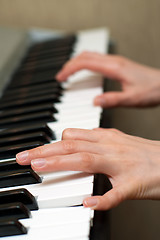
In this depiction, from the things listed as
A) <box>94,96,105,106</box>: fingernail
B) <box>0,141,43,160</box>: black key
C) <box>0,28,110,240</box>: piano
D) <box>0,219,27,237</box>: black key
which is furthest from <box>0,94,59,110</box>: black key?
<box>0,219,27,237</box>: black key

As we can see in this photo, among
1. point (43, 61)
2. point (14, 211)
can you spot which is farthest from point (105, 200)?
point (43, 61)

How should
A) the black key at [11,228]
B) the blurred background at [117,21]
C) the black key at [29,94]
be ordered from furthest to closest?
the blurred background at [117,21] < the black key at [29,94] < the black key at [11,228]

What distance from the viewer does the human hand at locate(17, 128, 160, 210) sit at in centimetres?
59

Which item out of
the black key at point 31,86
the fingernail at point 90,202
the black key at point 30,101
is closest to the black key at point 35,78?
the black key at point 31,86

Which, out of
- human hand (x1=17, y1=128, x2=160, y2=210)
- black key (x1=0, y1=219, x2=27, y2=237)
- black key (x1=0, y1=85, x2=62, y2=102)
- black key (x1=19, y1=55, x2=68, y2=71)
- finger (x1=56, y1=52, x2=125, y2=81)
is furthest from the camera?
black key (x1=19, y1=55, x2=68, y2=71)

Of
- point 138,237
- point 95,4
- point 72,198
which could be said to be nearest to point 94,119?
point 72,198

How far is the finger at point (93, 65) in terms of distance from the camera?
3.46 feet

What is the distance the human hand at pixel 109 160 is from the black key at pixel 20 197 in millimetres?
63

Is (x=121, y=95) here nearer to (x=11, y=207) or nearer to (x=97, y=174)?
(x=97, y=174)

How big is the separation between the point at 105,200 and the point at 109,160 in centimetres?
8

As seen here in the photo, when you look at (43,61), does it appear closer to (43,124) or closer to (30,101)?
(30,101)

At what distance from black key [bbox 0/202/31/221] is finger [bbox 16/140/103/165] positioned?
0.10m

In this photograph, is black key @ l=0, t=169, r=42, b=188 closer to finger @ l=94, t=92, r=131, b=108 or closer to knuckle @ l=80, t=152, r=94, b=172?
knuckle @ l=80, t=152, r=94, b=172

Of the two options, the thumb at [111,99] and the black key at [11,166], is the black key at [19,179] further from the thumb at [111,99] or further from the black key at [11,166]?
the thumb at [111,99]
